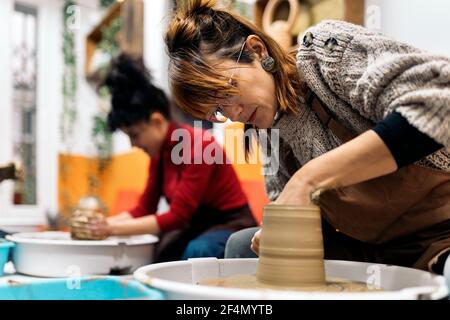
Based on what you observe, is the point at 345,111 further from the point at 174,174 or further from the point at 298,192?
the point at 174,174

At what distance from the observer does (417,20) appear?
1.37m

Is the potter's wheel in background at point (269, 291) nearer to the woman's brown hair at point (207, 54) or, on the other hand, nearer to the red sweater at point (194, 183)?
the woman's brown hair at point (207, 54)

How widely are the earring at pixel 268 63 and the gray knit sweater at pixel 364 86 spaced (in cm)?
6

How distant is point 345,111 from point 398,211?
23 centimetres

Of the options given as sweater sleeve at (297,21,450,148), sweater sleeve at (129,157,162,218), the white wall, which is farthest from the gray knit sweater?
sweater sleeve at (129,157,162,218)

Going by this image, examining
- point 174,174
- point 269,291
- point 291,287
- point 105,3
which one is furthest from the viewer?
point 105,3

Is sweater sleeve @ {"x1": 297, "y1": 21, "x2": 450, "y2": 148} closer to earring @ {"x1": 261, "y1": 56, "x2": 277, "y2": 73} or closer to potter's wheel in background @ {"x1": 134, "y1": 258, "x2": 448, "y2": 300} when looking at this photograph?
earring @ {"x1": 261, "y1": 56, "x2": 277, "y2": 73}

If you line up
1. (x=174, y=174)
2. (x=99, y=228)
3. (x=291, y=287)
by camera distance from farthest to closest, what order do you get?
(x=174, y=174) → (x=99, y=228) → (x=291, y=287)

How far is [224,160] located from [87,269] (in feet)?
2.04

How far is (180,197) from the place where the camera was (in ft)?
5.70

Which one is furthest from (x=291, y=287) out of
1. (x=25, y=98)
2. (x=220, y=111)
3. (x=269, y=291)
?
(x=25, y=98)

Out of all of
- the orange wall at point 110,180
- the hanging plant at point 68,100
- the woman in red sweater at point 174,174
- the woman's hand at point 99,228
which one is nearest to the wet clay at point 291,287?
the woman in red sweater at point 174,174

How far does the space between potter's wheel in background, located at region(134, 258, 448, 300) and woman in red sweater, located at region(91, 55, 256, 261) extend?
661 millimetres

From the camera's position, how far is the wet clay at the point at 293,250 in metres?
0.78
